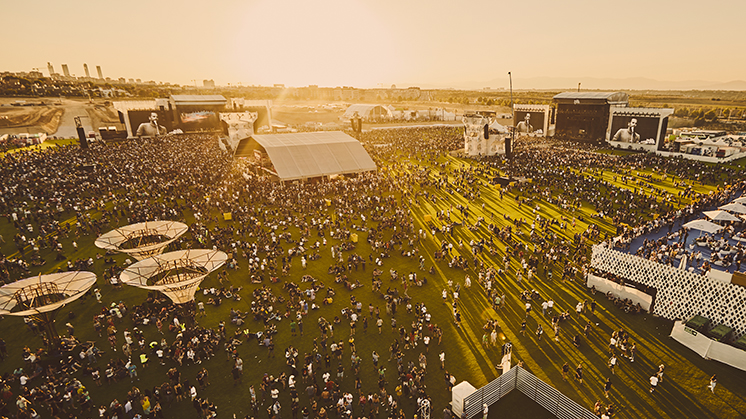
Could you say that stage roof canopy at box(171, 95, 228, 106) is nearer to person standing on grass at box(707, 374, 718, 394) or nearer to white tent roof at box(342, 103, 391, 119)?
white tent roof at box(342, 103, 391, 119)

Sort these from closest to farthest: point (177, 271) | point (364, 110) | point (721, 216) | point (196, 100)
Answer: point (177, 271)
point (721, 216)
point (196, 100)
point (364, 110)

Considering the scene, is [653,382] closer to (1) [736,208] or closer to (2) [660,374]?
(2) [660,374]

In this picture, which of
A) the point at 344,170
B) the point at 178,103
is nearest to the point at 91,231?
the point at 344,170

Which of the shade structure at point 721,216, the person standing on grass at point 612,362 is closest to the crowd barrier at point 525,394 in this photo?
the person standing on grass at point 612,362

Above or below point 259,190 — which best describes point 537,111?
above

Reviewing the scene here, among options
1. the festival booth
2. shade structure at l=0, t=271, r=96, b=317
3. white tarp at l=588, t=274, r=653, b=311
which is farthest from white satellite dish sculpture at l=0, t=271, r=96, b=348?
the festival booth

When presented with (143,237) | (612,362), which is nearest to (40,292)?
(143,237)

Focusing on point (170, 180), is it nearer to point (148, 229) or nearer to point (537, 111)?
point (148, 229)
